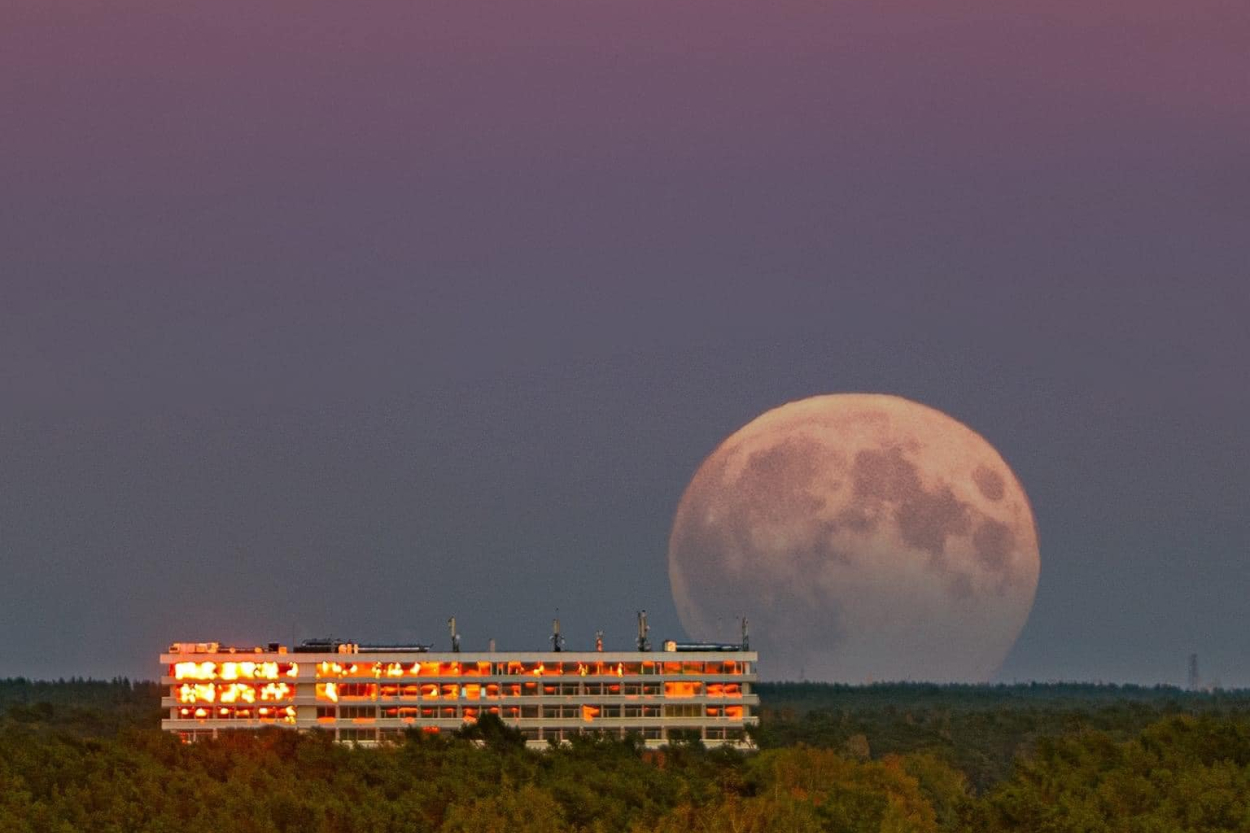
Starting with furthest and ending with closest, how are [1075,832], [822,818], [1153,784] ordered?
[1153,784]
[822,818]
[1075,832]

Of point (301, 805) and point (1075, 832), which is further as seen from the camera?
point (301, 805)

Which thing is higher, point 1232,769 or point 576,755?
point 576,755

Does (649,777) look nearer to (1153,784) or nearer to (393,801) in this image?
(393,801)

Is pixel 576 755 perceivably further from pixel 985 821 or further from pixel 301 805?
pixel 985 821

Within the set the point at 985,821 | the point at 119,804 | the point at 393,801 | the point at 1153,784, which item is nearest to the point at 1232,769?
the point at 1153,784

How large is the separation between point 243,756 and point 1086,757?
59.4 metres

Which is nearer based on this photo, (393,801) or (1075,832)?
(1075,832)

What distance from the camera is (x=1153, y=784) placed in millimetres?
128000

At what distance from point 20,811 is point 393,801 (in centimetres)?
2244

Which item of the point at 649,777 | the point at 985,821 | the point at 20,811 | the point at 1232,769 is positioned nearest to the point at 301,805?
the point at 20,811

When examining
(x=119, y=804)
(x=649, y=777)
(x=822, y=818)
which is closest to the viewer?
(x=822, y=818)

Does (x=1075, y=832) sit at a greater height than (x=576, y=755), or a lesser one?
lesser

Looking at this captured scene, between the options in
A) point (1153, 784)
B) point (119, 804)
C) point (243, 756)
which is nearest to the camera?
point (1153, 784)

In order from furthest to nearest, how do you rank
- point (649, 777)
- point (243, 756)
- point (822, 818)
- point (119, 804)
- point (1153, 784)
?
point (243, 756) → point (649, 777) → point (119, 804) → point (1153, 784) → point (822, 818)
